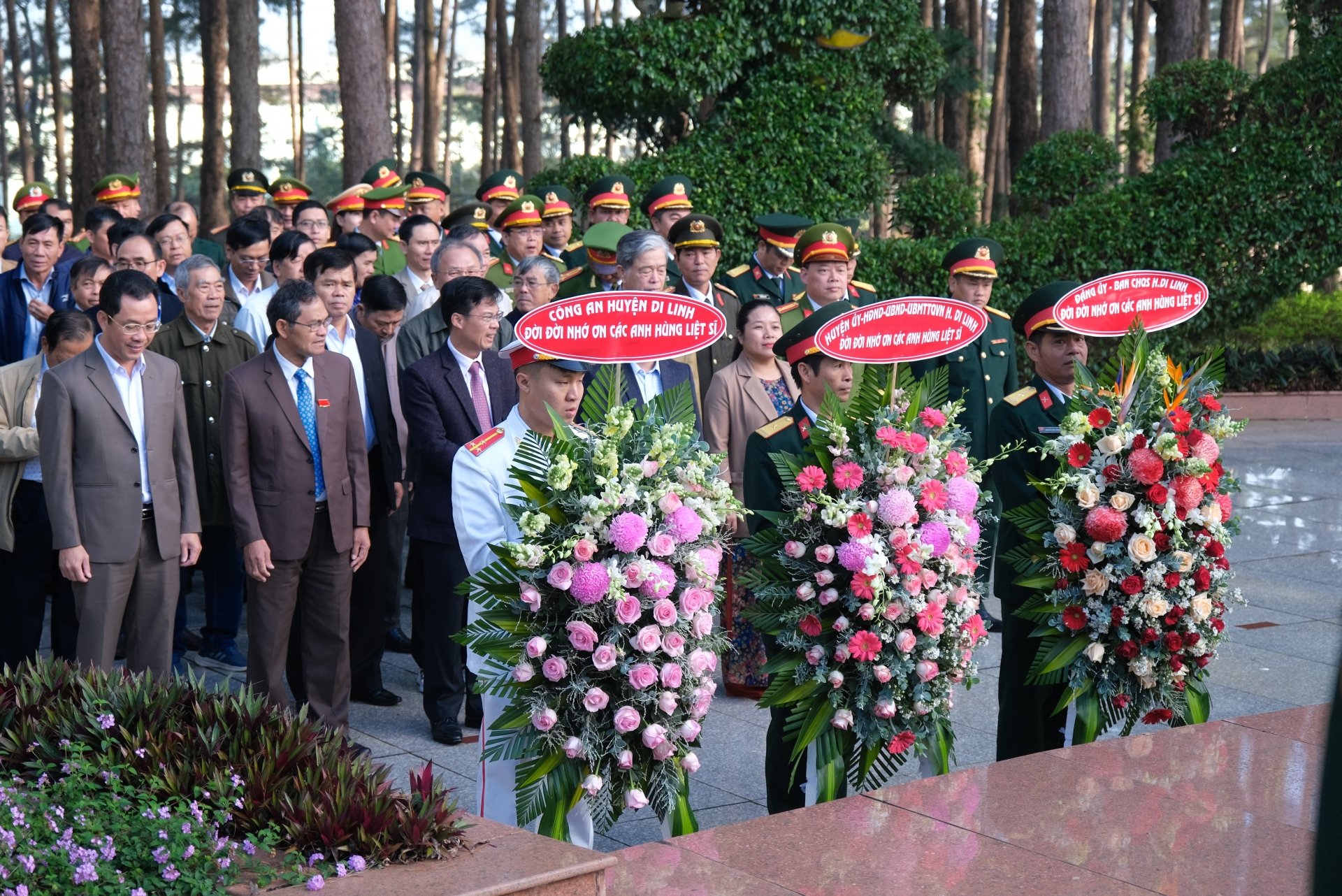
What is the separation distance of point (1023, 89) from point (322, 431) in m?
16.2

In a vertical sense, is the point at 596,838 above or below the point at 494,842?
below

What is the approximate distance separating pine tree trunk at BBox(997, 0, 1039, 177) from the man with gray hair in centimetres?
1497

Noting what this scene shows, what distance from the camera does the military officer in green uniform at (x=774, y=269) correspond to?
858 centimetres

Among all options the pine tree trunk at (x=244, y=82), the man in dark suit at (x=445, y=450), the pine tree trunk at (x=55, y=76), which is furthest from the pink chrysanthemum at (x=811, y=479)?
the pine tree trunk at (x=55, y=76)

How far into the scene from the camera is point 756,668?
670 cm

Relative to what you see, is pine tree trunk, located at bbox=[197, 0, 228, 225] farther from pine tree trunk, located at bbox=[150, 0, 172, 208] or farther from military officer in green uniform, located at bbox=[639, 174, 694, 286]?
military officer in green uniform, located at bbox=[639, 174, 694, 286]

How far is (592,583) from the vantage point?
157 inches

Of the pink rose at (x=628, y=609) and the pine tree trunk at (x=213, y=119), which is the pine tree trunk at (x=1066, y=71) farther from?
the pink rose at (x=628, y=609)

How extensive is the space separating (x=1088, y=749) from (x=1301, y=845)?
88 cm

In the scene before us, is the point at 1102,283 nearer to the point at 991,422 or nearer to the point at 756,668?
the point at 991,422

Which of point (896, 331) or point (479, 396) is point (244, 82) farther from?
point (896, 331)

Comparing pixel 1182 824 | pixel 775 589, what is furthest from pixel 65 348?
pixel 1182 824

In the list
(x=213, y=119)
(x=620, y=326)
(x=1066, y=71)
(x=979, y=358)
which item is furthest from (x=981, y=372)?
(x=213, y=119)

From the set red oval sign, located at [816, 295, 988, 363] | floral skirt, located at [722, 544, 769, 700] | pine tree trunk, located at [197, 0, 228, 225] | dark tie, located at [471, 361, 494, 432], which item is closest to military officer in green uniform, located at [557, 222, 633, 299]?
dark tie, located at [471, 361, 494, 432]
